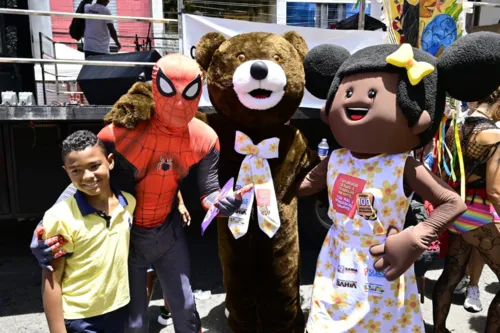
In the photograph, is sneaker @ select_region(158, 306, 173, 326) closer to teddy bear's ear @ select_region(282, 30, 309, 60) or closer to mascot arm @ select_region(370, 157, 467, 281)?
mascot arm @ select_region(370, 157, 467, 281)

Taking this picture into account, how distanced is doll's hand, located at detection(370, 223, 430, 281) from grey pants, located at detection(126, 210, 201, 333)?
113 centimetres

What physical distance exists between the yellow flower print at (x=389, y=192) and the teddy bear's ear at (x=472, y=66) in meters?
0.61

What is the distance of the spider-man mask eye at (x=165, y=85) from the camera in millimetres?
2133

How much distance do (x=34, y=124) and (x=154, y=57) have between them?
130 cm

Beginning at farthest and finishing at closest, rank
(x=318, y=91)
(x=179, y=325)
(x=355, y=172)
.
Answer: (x=318, y=91), (x=179, y=325), (x=355, y=172)

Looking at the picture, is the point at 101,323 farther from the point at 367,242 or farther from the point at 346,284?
the point at 367,242

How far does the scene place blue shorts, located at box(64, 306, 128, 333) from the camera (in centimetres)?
204

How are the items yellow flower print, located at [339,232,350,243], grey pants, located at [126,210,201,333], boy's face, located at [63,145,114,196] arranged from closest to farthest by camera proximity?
1. boy's face, located at [63,145,114,196]
2. yellow flower print, located at [339,232,350,243]
3. grey pants, located at [126,210,201,333]

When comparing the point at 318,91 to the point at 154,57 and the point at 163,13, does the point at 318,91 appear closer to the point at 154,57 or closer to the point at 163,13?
the point at 154,57

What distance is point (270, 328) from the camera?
108 inches

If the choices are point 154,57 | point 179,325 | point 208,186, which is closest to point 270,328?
point 179,325

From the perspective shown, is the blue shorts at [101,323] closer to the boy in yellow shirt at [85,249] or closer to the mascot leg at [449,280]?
the boy in yellow shirt at [85,249]

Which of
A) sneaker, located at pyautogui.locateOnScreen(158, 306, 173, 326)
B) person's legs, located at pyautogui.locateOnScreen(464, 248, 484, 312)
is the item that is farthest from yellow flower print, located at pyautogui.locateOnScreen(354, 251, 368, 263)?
person's legs, located at pyautogui.locateOnScreen(464, 248, 484, 312)

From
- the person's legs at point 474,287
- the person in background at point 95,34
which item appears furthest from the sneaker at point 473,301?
the person in background at point 95,34
